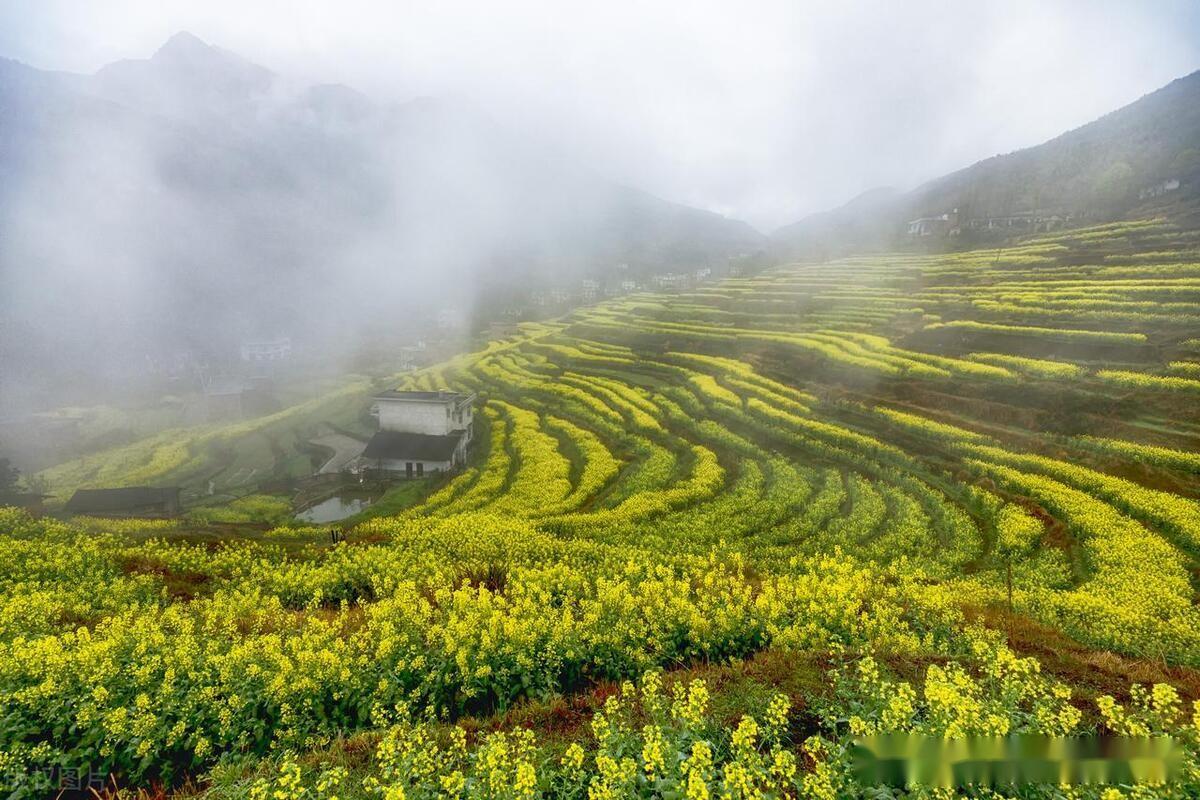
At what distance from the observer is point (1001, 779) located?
156 inches

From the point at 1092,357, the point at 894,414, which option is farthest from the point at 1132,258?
the point at 894,414

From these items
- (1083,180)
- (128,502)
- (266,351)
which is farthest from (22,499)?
(1083,180)

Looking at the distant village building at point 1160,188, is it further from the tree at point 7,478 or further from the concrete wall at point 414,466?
the tree at point 7,478

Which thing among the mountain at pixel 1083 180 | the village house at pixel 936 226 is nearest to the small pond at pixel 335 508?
the mountain at pixel 1083 180

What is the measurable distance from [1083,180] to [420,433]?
11327 centimetres

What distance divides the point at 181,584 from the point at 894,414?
35.3 m

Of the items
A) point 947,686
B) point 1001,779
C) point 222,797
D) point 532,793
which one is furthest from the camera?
point 222,797

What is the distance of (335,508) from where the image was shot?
32.3 m

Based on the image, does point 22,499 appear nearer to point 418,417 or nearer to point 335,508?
point 335,508

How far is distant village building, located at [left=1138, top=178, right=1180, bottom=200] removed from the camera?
2684 inches

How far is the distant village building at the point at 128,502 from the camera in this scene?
30703 mm

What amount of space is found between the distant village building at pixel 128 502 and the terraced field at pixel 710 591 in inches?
288

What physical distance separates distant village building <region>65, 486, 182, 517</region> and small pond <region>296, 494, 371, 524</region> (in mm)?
7273

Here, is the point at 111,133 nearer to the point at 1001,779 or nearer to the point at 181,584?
the point at 181,584
